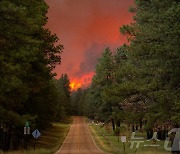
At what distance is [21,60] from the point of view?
75.6 ft

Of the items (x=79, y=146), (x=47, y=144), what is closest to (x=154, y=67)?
(x=79, y=146)

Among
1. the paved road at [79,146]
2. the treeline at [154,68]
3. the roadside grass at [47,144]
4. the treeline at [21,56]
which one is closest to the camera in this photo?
the treeline at [21,56]

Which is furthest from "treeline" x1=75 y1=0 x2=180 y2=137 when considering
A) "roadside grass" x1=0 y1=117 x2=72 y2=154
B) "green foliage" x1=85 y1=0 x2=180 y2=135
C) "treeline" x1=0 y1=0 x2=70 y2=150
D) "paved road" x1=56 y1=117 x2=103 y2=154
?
"paved road" x1=56 y1=117 x2=103 y2=154

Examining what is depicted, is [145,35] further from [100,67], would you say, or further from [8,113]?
[100,67]

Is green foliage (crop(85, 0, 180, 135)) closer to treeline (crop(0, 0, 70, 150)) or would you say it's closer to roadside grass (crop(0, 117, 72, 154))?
treeline (crop(0, 0, 70, 150))

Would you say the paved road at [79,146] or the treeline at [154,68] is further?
the paved road at [79,146]

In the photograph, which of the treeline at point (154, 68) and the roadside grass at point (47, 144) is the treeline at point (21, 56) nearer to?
the roadside grass at point (47, 144)

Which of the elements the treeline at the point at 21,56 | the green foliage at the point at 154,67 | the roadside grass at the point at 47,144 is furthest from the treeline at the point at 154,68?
the roadside grass at the point at 47,144

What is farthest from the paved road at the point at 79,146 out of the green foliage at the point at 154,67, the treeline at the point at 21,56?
the green foliage at the point at 154,67

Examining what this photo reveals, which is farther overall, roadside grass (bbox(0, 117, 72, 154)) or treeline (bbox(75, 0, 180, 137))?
roadside grass (bbox(0, 117, 72, 154))

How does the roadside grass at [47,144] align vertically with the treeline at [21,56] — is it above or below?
below

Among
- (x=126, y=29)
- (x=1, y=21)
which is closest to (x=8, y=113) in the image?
(x=1, y=21)

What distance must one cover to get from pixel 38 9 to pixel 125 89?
8.36 meters

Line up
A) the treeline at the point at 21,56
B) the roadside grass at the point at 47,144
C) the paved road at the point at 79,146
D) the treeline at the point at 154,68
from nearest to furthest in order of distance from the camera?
the treeline at the point at 21,56, the treeline at the point at 154,68, the roadside grass at the point at 47,144, the paved road at the point at 79,146
